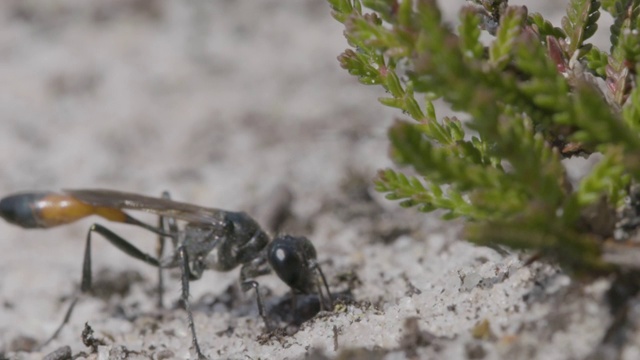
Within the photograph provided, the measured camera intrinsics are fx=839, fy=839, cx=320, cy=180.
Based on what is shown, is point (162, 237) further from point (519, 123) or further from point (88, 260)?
point (519, 123)

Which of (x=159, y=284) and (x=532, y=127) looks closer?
(x=532, y=127)

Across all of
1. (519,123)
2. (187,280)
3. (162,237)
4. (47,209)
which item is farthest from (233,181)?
(519,123)

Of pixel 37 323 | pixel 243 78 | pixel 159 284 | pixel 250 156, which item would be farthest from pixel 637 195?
pixel 243 78

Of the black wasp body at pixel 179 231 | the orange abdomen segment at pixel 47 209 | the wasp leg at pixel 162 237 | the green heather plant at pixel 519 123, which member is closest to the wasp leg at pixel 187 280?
the black wasp body at pixel 179 231

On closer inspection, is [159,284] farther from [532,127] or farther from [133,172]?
[532,127]

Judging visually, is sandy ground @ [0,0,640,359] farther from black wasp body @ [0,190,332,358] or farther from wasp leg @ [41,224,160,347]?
black wasp body @ [0,190,332,358]

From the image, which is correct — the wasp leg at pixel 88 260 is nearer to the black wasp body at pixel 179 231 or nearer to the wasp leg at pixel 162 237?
the black wasp body at pixel 179 231
